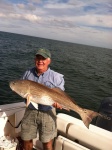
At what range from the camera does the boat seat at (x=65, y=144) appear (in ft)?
14.8

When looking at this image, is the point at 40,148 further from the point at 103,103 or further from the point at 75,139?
the point at 103,103

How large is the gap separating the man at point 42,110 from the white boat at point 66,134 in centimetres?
36

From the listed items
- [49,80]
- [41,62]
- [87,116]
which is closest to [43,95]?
[49,80]

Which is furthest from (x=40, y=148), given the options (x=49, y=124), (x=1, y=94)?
(x=1, y=94)

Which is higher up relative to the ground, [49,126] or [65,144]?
[49,126]

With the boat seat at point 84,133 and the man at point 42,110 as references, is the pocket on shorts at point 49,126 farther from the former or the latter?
→ the boat seat at point 84,133

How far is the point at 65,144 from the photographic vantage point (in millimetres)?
4641

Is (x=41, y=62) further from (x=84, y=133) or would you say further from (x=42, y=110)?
(x=84, y=133)

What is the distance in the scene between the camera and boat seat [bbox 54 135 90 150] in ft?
14.8

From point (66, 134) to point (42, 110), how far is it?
0.89 meters

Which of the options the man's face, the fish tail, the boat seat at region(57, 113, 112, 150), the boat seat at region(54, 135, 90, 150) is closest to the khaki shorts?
the boat seat at region(54, 135, 90, 150)

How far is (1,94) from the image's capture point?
51.0ft

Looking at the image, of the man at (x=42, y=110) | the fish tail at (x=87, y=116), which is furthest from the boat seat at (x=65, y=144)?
the fish tail at (x=87, y=116)

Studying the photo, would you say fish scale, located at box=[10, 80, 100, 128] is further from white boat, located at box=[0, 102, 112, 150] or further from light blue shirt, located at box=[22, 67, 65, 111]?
white boat, located at box=[0, 102, 112, 150]
